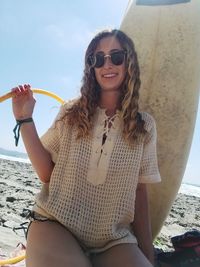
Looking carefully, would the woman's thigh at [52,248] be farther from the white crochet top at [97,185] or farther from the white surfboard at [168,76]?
the white surfboard at [168,76]

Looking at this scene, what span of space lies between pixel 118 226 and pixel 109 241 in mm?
109

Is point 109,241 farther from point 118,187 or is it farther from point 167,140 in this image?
point 167,140

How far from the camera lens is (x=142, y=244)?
2.39 meters

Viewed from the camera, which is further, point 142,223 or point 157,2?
point 157,2

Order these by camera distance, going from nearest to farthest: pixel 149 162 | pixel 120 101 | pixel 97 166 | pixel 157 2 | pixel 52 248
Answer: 1. pixel 52 248
2. pixel 97 166
3. pixel 149 162
4. pixel 120 101
5. pixel 157 2

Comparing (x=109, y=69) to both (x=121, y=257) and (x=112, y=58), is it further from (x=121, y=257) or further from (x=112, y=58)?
(x=121, y=257)

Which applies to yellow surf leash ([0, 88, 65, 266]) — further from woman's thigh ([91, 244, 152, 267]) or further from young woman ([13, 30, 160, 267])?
woman's thigh ([91, 244, 152, 267])

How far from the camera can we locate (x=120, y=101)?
2.52 metres

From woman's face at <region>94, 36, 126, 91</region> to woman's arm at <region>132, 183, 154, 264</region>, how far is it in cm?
62

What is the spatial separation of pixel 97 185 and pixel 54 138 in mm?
385

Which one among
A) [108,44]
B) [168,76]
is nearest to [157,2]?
[168,76]

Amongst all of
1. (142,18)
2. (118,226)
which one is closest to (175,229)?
(142,18)

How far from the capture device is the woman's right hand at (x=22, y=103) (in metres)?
2.28

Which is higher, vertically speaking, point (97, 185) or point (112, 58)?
point (112, 58)
